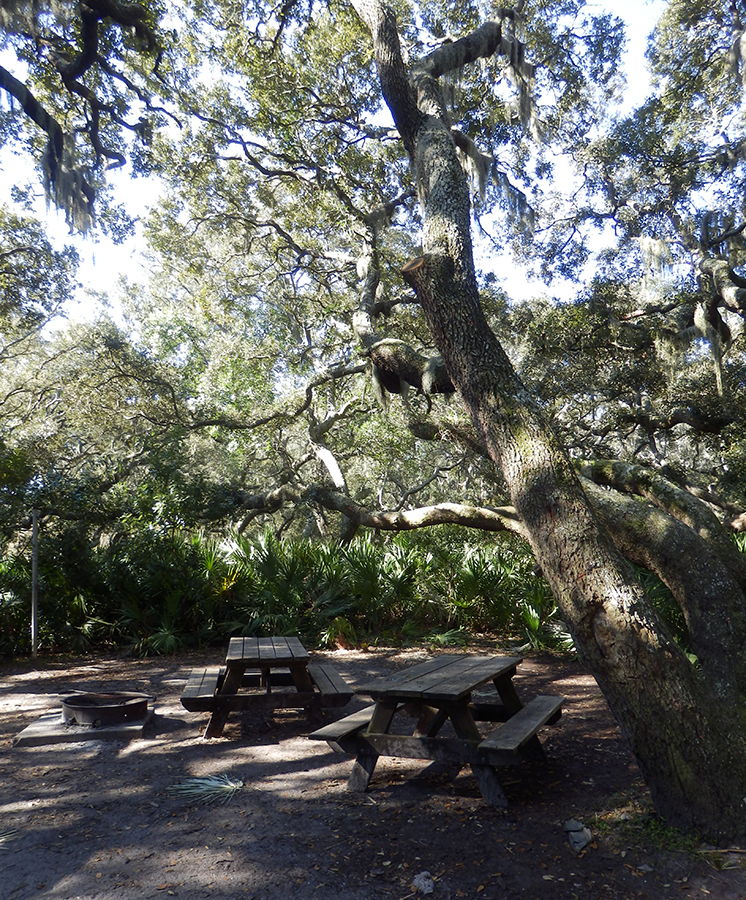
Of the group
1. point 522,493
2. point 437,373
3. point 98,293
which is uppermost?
point 98,293

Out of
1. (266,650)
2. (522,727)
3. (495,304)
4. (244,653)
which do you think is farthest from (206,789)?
(495,304)

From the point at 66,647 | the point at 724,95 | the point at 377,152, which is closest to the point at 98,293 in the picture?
the point at 377,152

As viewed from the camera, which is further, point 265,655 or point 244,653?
point 244,653

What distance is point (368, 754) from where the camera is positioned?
4.14m

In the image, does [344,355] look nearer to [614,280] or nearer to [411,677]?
[614,280]

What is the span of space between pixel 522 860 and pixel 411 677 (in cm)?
140

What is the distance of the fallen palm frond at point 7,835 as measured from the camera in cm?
342

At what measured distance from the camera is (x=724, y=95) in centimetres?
1332

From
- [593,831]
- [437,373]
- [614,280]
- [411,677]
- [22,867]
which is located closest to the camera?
[22,867]

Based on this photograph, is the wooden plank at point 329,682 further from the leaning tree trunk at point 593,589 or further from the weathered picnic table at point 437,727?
the leaning tree trunk at point 593,589

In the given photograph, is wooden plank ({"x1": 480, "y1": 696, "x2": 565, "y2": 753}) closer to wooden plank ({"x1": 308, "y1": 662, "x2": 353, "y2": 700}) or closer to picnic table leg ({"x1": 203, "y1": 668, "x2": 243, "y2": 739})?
wooden plank ({"x1": 308, "y1": 662, "x2": 353, "y2": 700})

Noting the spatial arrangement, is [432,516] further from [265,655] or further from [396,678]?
Answer: [396,678]

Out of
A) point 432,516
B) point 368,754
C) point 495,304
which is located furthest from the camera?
point 495,304

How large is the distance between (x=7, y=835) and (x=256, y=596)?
6.31 meters
